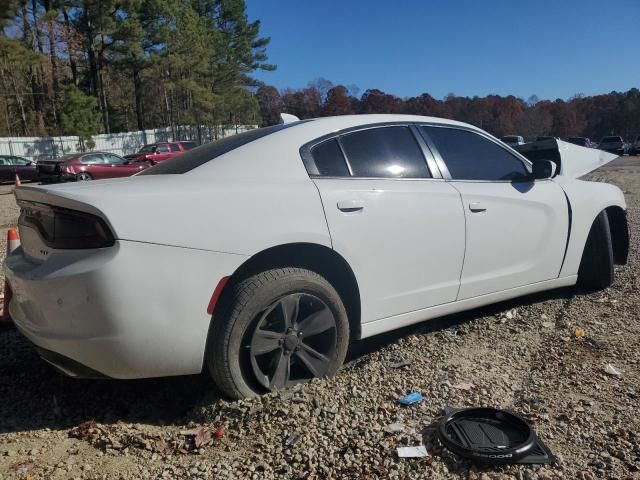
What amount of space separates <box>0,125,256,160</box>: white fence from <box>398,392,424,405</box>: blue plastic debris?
90.3ft

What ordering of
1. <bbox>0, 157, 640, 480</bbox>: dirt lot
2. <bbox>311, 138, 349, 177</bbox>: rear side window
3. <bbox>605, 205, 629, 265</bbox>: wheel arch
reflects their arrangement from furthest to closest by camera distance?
<bbox>605, 205, 629, 265</bbox>: wheel arch
<bbox>311, 138, 349, 177</bbox>: rear side window
<bbox>0, 157, 640, 480</bbox>: dirt lot

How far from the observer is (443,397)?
2.72 metres

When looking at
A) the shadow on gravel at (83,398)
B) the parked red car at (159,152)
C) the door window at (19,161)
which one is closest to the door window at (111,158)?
the parked red car at (159,152)

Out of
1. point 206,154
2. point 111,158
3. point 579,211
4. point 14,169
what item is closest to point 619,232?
point 579,211

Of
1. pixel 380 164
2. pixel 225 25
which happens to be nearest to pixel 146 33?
pixel 225 25

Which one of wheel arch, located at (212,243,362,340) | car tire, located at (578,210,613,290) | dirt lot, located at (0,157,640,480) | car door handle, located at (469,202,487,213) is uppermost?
car door handle, located at (469,202,487,213)

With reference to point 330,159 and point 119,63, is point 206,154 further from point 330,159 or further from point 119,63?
point 119,63

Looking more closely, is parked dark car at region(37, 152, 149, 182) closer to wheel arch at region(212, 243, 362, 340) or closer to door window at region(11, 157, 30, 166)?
door window at region(11, 157, 30, 166)

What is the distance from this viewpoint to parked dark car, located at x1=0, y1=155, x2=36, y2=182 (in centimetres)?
2414

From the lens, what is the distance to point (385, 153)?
3.19m

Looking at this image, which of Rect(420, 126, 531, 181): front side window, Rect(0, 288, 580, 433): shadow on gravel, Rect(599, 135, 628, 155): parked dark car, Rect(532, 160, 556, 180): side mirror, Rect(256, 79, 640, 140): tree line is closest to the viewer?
Rect(0, 288, 580, 433): shadow on gravel

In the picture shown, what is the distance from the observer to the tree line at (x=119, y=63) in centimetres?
3266

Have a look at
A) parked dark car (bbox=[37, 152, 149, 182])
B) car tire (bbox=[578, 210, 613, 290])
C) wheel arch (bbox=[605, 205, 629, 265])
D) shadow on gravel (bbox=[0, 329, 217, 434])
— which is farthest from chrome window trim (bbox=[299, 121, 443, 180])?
parked dark car (bbox=[37, 152, 149, 182])

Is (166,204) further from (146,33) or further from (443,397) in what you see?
(146,33)
